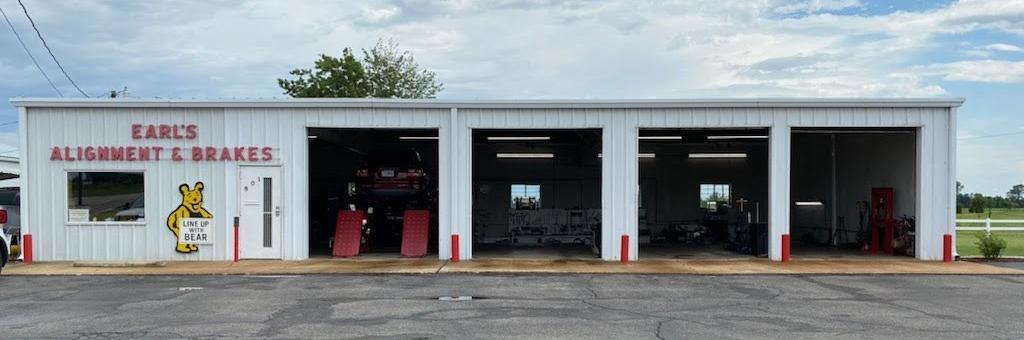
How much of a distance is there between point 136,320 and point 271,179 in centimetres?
743

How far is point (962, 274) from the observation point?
14.5 metres

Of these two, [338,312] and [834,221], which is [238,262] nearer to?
[338,312]

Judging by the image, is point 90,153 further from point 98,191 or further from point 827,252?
point 827,252

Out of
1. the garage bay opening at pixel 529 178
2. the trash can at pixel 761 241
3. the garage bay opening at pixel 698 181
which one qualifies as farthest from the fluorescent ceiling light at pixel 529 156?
the trash can at pixel 761 241

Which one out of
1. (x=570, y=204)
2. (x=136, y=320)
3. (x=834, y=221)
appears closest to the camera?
(x=136, y=320)

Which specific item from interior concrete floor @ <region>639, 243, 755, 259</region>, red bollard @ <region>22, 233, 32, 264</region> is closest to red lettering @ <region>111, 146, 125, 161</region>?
red bollard @ <region>22, 233, 32, 264</region>

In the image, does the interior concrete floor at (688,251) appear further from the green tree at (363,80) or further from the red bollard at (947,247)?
the green tree at (363,80)

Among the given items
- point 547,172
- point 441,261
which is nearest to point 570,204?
point 547,172

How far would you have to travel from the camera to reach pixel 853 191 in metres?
22.4

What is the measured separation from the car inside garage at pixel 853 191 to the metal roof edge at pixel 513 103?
1252mm

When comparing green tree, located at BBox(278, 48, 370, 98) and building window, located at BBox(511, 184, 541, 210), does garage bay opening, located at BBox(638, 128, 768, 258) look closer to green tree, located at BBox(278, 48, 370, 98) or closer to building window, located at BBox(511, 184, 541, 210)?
building window, located at BBox(511, 184, 541, 210)

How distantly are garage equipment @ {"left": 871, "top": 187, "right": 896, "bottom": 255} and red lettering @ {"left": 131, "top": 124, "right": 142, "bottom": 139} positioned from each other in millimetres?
16278

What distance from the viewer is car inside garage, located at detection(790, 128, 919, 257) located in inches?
738

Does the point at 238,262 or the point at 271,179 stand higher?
the point at 271,179
